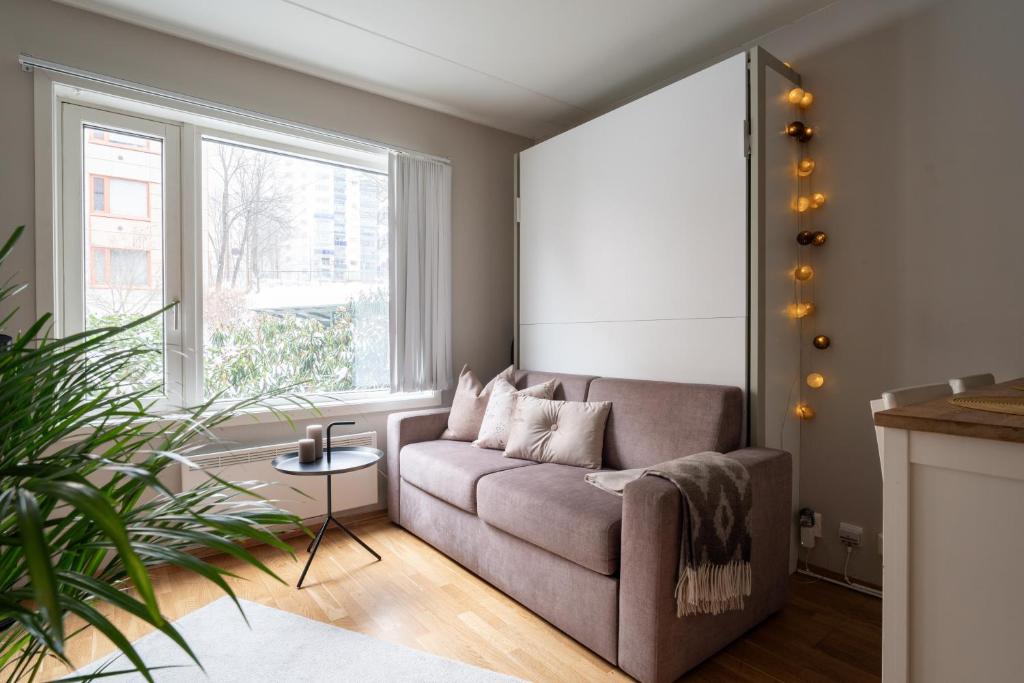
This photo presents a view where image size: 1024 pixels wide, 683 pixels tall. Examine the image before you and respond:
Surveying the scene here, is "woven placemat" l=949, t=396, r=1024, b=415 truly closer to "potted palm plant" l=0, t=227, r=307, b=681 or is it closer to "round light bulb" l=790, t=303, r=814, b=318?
"round light bulb" l=790, t=303, r=814, b=318

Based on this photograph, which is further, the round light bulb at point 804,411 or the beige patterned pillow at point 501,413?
the beige patterned pillow at point 501,413

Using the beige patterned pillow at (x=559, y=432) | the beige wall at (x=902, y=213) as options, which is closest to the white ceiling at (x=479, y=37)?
the beige wall at (x=902, y=213)

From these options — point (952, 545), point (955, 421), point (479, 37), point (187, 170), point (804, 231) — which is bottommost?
point (952, 545)

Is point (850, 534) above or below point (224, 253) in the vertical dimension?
below

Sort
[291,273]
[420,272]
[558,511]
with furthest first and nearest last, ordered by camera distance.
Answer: [420,272] → [291,273] → [558,511]

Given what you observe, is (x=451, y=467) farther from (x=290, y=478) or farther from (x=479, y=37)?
(x=479, y=37)

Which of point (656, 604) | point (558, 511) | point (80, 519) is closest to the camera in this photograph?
point (80, 519)

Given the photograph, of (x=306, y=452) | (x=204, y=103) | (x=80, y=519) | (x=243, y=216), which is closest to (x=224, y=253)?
(x=243, y=216)

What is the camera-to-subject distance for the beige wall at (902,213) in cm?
206

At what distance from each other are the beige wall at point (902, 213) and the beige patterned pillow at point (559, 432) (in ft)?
3.32

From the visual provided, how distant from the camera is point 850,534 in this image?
7.91 feet

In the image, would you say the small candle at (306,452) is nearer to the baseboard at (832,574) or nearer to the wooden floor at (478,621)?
the wooden floor at (478,621)

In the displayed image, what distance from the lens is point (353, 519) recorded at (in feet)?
11.0

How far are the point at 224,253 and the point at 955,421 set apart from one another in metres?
3.32
